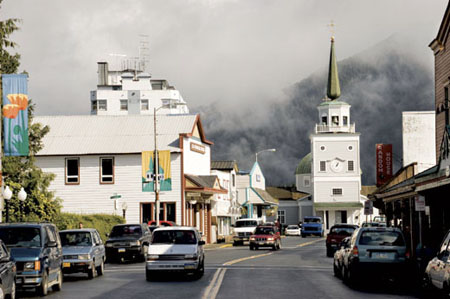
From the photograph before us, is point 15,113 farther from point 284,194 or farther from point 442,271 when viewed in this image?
point 284,194

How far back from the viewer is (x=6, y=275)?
Result: 15.9 metres

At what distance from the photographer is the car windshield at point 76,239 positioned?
26578mm

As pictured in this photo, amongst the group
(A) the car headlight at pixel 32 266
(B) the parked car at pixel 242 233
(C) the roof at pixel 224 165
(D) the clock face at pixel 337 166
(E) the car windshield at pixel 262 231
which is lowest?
(B) the parked car at pixel 242 233

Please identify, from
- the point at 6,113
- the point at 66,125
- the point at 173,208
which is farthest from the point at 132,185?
the point at 6,113

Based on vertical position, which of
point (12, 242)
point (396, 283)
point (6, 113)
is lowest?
point (396, 283)

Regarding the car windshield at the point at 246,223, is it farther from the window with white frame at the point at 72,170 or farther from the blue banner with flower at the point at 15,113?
the blue banner with flower at the point at 15,113

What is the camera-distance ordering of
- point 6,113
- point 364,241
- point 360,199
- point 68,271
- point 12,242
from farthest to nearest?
point 360,199 → point 6,113 → point 68,271 → point 364,241 → point 12,242

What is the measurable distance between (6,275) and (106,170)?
44.6m

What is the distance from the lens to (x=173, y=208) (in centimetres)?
5900

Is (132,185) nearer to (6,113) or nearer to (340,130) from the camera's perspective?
(6,113)

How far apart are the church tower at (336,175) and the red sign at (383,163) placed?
55.5 metres

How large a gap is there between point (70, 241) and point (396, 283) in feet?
35.8

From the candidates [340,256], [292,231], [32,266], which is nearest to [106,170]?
[340,256]

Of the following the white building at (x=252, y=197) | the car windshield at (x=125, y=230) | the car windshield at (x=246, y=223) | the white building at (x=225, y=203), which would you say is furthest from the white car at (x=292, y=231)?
the car windshield at (x=125, y=230)
